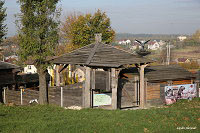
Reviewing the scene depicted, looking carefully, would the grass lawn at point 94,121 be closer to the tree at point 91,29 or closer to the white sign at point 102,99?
the white sign at point 102,99

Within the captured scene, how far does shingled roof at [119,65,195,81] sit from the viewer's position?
22.5 metres

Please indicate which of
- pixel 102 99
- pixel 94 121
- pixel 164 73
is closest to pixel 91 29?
pixel 164 73

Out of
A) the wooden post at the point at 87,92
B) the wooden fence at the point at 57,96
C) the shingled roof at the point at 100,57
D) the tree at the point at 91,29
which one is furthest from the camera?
the tree at the point at 91,29

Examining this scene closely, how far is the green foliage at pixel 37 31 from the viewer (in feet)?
61.2

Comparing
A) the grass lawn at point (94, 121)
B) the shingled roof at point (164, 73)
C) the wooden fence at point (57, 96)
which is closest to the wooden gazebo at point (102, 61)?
the wooden fence at point (57, 96)

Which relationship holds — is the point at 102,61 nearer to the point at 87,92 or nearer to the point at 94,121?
the point at 87,92

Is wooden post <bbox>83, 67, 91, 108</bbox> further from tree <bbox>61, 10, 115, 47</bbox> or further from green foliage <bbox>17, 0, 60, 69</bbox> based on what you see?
tree <bbox>61, 10, 115, 47</bbox>

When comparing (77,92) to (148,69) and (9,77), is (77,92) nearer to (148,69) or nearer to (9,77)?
(148,69)

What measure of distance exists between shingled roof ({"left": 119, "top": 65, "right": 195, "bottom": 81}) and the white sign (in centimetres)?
533

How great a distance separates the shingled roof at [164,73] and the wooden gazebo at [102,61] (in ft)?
12.5

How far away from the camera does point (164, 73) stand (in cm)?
2355

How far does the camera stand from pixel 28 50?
18.7 metres

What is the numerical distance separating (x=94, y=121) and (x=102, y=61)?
20.5ft

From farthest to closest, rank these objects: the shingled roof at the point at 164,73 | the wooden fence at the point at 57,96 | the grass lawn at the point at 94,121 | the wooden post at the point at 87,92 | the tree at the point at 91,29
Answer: the tree at the point at 91,29 → the shingled roof at the point at 164,73 → the wooden fence at the point at 57,96 → the wooden post at the point at 87,92 → the grass lawn at the point at 94,121
